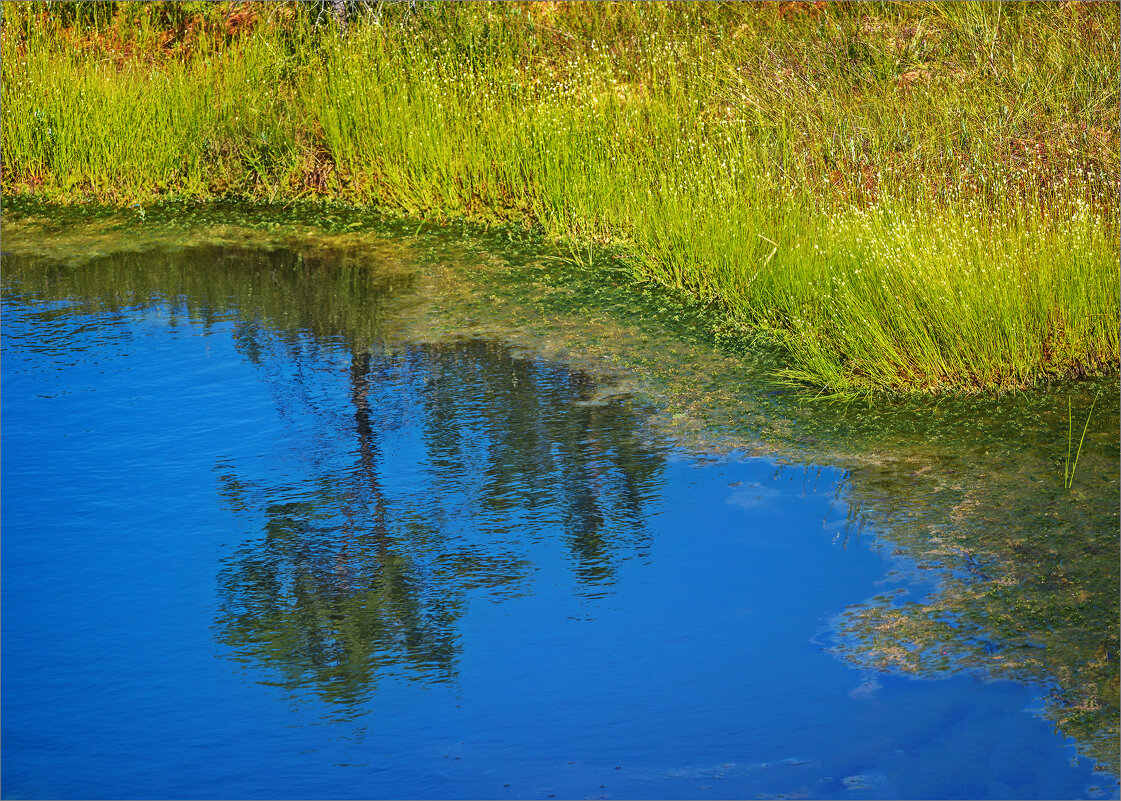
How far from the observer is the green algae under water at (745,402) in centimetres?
376

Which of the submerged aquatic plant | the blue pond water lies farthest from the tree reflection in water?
the submerged aquatic plant

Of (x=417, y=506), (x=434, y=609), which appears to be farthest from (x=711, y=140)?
(x=434, y=609)

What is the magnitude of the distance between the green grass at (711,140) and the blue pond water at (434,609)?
1254 millimetres

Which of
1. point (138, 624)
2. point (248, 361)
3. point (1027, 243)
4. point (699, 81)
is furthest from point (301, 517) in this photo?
point (699, 81)

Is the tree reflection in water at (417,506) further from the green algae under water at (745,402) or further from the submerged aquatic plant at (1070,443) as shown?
the submerged aquatic plant at (1070,443)

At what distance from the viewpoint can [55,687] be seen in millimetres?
3635

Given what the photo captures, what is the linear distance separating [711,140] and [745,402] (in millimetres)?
A: 2583

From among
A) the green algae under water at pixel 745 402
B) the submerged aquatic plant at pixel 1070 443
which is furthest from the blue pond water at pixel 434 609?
the submerged aquatic plant at pixel 1070 443

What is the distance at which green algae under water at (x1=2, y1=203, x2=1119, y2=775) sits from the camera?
12.3 feet

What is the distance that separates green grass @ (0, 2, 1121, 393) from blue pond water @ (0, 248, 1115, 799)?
1.25 meters

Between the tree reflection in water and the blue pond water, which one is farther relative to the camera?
the tree reflection in water

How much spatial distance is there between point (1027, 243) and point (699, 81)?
9.71 ft

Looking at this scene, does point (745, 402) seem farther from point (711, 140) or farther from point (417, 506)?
point (711, 140)

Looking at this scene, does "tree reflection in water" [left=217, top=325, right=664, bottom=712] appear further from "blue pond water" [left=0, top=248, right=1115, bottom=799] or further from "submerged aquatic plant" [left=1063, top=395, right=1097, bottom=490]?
"submerged aquatic plant" [left=1063, top=395, right=1097, bottom=490]
